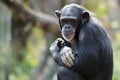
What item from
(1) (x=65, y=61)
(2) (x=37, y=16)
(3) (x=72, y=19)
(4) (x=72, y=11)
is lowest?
(1) (x=65, y=61)

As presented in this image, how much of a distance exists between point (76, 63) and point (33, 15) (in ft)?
16.2

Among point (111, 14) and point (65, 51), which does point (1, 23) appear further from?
point (111, 14)

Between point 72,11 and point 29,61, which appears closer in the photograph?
point 72,11

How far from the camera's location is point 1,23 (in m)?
11.4

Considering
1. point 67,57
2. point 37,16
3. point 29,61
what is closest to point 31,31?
point 29,61

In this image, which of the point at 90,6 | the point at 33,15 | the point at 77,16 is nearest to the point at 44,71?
the point at 90,6

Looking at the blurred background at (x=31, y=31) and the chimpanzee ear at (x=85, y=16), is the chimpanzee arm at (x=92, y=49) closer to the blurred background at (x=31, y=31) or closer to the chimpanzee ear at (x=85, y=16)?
the chimpanzee ear at (x=85, y=16)

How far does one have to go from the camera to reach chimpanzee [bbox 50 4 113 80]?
6320 mm

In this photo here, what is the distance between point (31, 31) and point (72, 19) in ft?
29.5

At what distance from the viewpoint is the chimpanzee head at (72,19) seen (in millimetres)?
6363

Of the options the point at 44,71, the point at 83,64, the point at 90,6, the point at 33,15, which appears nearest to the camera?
the point at 83,64

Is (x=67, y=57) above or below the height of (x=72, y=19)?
below

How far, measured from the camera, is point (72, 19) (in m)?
6.44

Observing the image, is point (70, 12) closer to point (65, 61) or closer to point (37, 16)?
point (65, 61)
